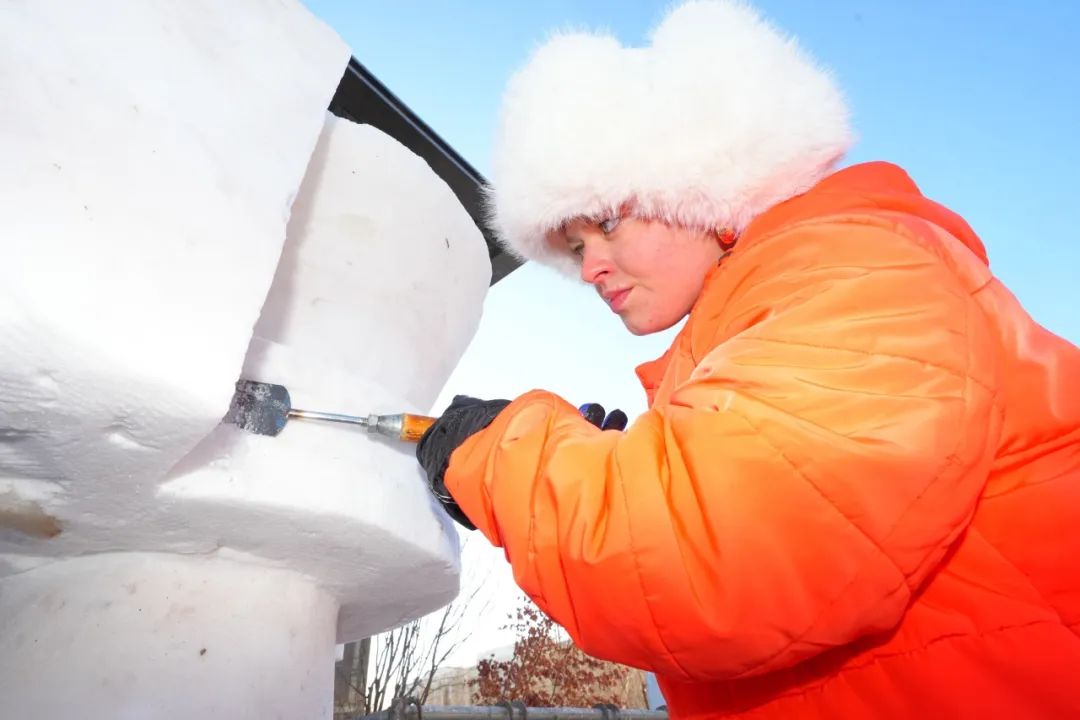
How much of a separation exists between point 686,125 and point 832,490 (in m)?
0.79

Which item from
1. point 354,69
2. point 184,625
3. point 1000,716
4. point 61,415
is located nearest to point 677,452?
point 1000,716

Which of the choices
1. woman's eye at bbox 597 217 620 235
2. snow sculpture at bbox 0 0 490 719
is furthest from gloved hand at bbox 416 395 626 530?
woman's eye at bbox 597 217 620 235

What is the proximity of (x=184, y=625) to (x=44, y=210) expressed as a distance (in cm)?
78

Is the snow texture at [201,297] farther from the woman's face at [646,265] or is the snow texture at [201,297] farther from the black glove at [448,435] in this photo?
the woman's face at [646,265]

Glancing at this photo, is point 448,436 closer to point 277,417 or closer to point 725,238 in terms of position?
point 277,417

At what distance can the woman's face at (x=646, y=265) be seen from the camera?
1.44m

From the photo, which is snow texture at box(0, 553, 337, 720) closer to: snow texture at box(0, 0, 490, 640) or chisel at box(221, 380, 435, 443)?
snow texture at box(0, 0, 490, 640)

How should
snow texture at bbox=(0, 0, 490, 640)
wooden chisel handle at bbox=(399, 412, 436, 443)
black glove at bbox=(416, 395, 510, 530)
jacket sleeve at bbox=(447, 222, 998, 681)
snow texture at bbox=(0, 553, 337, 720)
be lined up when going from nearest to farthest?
jacket sleeve at bbox=(447, 222, 998, 681) → snow texture at bbox=(0, 0, 490, 640) → snow texture at bbox=(0, 553, 337, 720) → black glove at bbox=(416, 395, 510, 530) → wooden chisel handle at bbox=(399, 412, 436, 443)

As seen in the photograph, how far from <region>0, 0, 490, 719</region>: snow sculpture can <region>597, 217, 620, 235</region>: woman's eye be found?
505 millimetres

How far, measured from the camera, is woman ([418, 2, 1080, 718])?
2.65 ft

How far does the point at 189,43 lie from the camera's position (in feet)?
3.81

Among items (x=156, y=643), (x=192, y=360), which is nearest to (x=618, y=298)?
(x=192, y=360)

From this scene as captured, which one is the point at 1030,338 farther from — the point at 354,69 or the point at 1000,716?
the point at 354,69

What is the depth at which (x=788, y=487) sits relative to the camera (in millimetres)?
803
